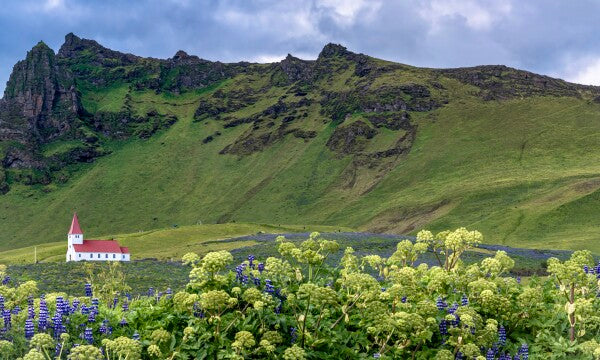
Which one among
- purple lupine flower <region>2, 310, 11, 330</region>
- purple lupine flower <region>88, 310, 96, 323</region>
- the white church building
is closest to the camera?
purple lupine flower <region>2, 310, 11, 330</region>

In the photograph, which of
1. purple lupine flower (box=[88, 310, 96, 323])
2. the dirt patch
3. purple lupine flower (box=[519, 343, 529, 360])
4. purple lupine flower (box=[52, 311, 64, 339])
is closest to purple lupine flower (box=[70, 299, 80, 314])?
purple lupine flower (box=[88, 310, 96, 323])

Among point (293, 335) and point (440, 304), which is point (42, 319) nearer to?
point (293, 335)

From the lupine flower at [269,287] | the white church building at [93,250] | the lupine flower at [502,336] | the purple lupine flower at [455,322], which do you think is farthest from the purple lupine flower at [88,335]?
the white church building at [93,250]

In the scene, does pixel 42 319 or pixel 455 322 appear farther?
pixel 455 322

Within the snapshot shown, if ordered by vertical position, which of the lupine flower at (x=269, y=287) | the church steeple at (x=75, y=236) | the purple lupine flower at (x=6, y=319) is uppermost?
the lupine flower at (x=269, y=287)

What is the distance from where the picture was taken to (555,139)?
176000 millimetres

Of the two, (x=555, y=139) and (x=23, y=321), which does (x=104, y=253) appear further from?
(x=555, y=139)

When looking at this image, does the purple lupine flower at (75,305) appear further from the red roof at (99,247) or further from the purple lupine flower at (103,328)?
the red roof at (99,247)

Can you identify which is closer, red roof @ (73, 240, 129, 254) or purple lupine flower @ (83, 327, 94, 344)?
purple lupine flower @ (83, 327, 94, 344)

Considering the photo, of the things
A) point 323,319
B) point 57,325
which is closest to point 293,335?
point 323,319

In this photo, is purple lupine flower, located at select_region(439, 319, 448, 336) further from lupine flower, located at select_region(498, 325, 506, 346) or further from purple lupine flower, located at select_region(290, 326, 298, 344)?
purple lupine flower, located at select_region(290, 326, 298, 344)

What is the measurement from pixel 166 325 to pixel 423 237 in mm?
5285

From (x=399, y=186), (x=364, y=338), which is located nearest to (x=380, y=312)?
(x=364, y=338)

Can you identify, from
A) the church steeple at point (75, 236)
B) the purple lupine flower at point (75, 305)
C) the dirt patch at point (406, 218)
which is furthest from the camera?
the dirt patch at point (406, 218)
